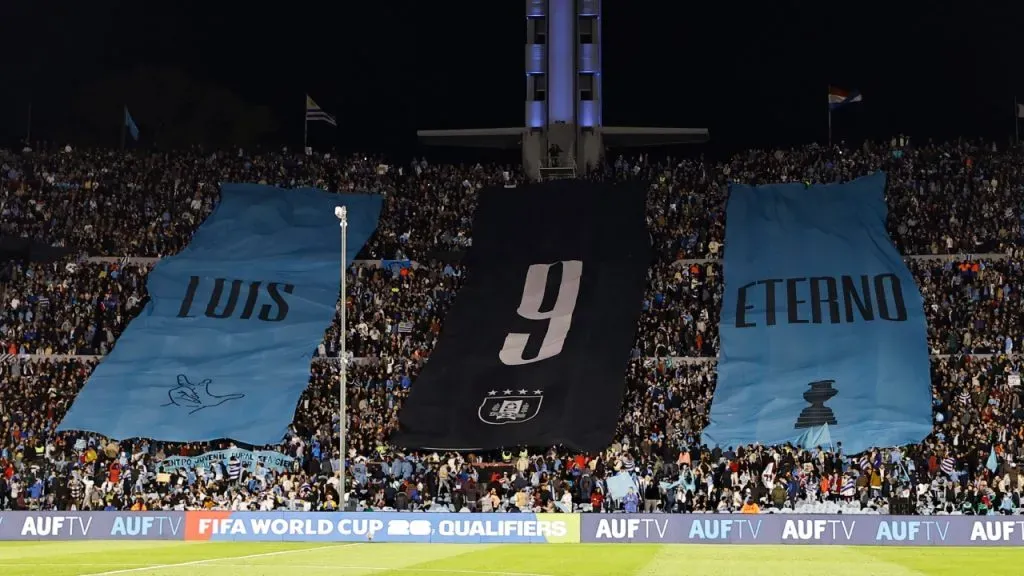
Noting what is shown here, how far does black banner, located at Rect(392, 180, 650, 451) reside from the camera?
1843 inches

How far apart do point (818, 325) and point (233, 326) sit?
2374 cm

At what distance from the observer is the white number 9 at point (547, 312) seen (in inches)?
1999

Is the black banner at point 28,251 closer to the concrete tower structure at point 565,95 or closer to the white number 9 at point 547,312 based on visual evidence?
the white number 9 at point 547,312

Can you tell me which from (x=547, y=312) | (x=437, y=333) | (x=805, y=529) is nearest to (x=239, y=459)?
A: (x=437, y=333)

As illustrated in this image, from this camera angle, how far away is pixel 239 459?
46.3m

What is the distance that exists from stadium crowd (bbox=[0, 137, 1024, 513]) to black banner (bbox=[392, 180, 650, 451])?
75 cm

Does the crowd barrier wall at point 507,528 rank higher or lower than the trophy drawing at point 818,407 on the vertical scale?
lower

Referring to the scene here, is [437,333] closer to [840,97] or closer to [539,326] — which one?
[539,326]

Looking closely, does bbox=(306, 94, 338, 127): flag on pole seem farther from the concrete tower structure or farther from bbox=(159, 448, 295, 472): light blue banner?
bbox=(159, 448, 295, 472): light blue banner

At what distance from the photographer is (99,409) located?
48.3 meters

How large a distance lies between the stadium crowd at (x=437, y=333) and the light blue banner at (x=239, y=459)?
347 millimetres

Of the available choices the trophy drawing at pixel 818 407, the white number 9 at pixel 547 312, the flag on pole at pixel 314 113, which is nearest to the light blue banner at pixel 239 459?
the white number 9 at pixel 547 312

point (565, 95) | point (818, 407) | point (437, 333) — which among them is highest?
point (565, 95)

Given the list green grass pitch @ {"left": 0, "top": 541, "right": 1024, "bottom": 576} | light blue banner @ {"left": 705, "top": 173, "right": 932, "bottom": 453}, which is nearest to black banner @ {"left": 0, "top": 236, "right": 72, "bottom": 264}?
green grass pitch @ {"left": 0, "top": 541, "right": 1024, "bottom": 576}
